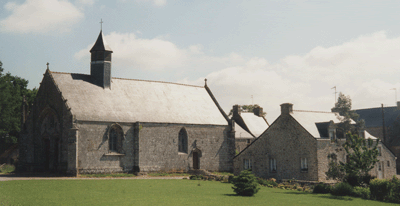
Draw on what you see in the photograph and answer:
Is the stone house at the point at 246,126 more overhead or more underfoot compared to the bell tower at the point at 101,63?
more underfoot

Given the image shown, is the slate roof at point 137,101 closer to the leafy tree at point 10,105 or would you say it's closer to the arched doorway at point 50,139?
the arched doorway at point 50,139

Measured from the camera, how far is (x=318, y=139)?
32.4m

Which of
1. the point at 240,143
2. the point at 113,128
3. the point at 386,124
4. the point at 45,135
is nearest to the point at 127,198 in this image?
the point at 113,128

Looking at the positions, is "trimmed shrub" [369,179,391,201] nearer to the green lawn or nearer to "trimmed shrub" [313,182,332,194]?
the green lawn

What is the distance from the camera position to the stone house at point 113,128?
36656mm

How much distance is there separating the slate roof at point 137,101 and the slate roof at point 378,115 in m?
31.1

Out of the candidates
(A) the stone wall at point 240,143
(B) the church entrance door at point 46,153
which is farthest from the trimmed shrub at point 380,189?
(B) the church entrance door at point 46,153

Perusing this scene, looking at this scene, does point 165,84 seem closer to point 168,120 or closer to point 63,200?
point 168,120

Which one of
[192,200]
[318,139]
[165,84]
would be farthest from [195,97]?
[192,200]

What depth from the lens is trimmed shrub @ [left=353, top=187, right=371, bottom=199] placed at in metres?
23.9

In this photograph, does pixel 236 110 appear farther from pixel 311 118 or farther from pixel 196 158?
pixel 311 118

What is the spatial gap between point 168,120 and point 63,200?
76.6ft

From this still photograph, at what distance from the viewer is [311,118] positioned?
36188 millimetres

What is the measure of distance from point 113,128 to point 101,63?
766cm
